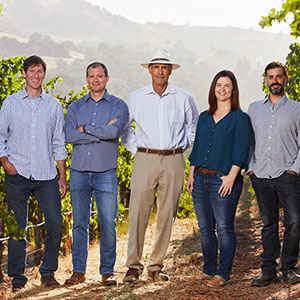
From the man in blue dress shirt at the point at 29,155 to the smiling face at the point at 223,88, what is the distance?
1.75 m

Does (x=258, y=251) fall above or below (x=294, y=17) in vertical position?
below

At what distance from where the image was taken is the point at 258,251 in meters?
7.65

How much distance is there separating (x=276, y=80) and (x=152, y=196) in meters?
1.73

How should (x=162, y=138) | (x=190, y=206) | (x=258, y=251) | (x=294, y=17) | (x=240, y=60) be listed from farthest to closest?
(x=240, y=60) → (x=190, y=206) → (x=258, y=251) → (x=162, y=138) → (x=294, y=17)

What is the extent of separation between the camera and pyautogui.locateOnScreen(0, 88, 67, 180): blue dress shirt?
512 centimetres

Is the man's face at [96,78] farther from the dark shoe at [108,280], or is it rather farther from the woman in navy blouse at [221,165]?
the dark shoe at [108,280]

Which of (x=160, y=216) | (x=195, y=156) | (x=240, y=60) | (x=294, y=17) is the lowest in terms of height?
(x=160, y=216)

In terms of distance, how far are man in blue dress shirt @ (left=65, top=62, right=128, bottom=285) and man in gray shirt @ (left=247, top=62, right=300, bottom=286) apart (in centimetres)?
143

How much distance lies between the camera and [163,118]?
5.13 m

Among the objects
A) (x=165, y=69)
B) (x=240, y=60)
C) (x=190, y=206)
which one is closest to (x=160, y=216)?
(x=165, y=69)

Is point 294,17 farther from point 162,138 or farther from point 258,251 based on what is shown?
point 258,251

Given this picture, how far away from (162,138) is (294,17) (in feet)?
9.87

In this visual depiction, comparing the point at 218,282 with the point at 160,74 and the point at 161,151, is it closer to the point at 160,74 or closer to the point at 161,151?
the point at 161,151

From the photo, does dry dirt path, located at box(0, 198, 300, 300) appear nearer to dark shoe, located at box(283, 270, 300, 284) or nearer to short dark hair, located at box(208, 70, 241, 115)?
dark shoe, located at box(283, 270, 300, 284)
